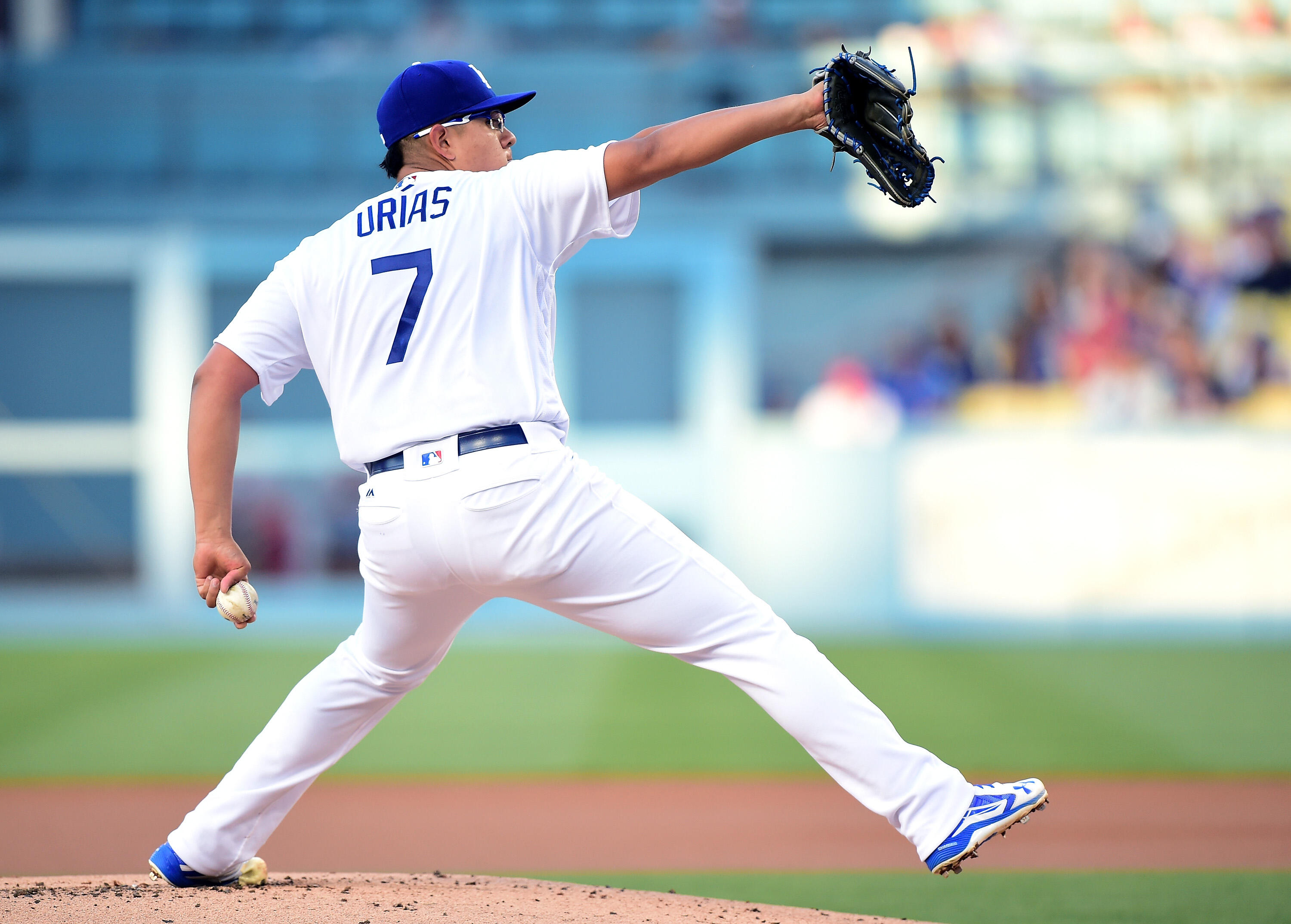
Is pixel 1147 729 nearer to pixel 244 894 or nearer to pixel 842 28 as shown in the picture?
pixel 244 894

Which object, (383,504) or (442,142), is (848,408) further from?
(383,504)

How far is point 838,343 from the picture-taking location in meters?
16.8

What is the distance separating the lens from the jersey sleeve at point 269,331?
3.03 metres

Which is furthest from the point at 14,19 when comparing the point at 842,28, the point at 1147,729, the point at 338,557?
the point at 1147,729

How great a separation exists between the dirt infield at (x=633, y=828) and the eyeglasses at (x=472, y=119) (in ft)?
7.69

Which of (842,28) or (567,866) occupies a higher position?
(842,28)

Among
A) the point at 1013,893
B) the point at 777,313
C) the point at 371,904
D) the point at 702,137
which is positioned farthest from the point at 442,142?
the point at 777,313

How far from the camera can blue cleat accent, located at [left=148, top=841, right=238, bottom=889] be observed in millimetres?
3256

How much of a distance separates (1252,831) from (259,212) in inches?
490

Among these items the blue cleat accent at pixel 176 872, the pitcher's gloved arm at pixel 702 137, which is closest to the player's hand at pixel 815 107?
the pitcher's gloved arm at pixel 702 137

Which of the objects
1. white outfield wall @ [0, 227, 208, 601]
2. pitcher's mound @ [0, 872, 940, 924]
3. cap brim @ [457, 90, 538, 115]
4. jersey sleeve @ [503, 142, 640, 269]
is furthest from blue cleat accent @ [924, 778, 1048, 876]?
white outfield wall @ [0, 227, 208, 601]

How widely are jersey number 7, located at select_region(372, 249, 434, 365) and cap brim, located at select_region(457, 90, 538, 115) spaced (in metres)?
0.41

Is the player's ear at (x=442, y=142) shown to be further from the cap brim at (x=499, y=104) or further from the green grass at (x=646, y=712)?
the green grass at (x=646, y=712)

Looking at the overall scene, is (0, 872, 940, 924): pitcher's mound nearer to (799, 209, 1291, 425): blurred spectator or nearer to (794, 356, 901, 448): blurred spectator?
(794, 356, 901, 448): blurred spectator
